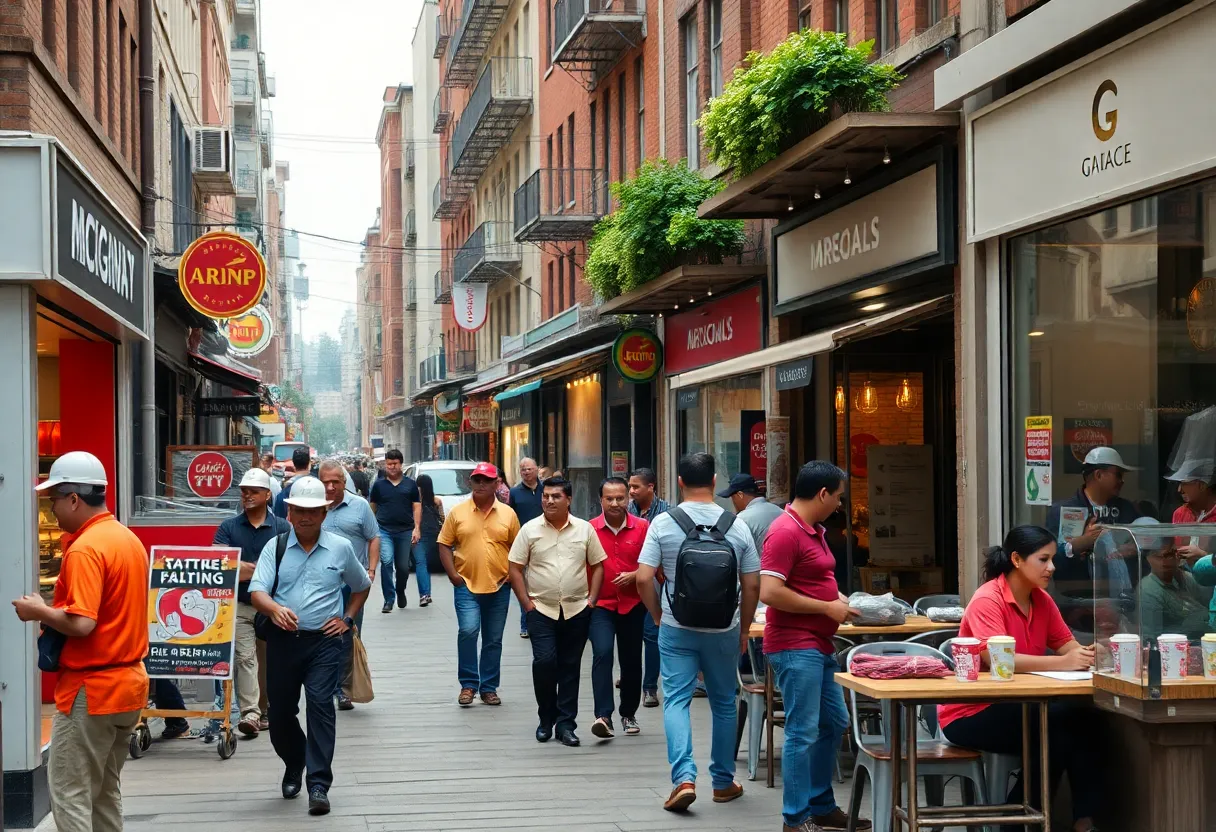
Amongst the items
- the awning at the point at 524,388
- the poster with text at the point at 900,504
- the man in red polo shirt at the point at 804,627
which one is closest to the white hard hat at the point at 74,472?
the man in red polo shirt at the point at 804,627

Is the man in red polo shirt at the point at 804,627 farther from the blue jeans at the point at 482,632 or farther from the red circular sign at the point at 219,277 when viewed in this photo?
the red circular sign at the point at 219,277

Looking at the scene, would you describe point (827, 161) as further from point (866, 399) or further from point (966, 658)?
point (966, 658)

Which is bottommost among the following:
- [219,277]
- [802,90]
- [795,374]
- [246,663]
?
[246,663]

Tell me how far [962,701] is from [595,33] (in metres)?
20.5

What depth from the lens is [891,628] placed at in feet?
30.4

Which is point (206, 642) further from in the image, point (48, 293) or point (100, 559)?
point (100, 559)

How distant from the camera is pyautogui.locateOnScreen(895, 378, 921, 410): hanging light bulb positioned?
1606cm

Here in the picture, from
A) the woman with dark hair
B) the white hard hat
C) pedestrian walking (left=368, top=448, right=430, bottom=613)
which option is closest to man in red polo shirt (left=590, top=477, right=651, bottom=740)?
the white hard hat

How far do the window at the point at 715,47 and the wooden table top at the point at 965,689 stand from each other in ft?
48.2

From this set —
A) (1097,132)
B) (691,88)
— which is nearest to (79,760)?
→ (1097,132)

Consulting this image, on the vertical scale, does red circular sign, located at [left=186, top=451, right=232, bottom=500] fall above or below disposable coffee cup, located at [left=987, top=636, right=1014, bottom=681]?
above

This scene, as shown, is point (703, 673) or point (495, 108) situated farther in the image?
point (495, 108)

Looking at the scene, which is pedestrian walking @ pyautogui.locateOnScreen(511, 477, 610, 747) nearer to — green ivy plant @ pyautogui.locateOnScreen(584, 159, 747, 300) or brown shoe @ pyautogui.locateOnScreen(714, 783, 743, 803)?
brown shoe @ pyautogui.locateOnScreen(714, 783, 743, 803)

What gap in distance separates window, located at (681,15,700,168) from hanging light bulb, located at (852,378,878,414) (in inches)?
253
